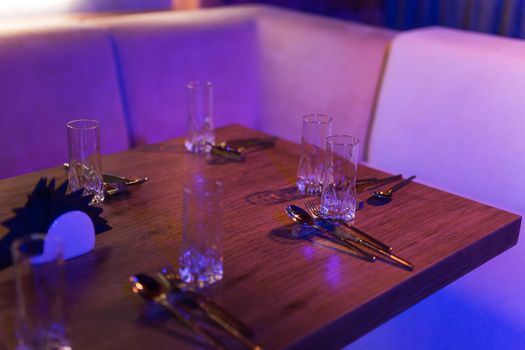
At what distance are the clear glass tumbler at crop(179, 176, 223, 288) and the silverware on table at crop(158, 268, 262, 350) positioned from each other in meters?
0.03

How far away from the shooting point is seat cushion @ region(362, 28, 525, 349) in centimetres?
147

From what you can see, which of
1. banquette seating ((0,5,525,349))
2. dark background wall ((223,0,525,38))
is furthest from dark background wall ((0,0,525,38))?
banquette seating ((0,5,525,349))

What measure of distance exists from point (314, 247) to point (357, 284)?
0.13 meters

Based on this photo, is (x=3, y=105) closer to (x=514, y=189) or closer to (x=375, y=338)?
(x=375, y=338)

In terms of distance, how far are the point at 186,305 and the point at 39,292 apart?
0.71 ft

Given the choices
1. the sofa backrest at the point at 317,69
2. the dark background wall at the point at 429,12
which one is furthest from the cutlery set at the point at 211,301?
the dark background wall at the point at 429,12

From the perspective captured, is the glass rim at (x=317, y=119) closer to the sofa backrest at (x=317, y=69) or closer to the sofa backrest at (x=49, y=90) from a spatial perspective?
the sofa backrest at (x=317, y=69)

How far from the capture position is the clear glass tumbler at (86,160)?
131cm

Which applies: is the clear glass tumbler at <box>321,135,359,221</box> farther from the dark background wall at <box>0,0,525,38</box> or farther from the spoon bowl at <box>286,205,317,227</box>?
the dark background wall at <box>0,0,525,38</box>

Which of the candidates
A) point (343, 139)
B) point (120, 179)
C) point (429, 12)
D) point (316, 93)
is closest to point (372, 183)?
point (343, 139)

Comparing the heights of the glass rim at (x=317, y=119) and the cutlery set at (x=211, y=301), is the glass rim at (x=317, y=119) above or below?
above

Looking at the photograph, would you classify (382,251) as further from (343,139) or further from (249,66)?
(249,66)

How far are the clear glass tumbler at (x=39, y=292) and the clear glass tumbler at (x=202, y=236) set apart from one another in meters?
0.23

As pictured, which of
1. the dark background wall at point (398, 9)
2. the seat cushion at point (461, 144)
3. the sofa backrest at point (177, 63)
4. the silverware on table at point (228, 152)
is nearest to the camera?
the seat cushion at point (461, 144)
